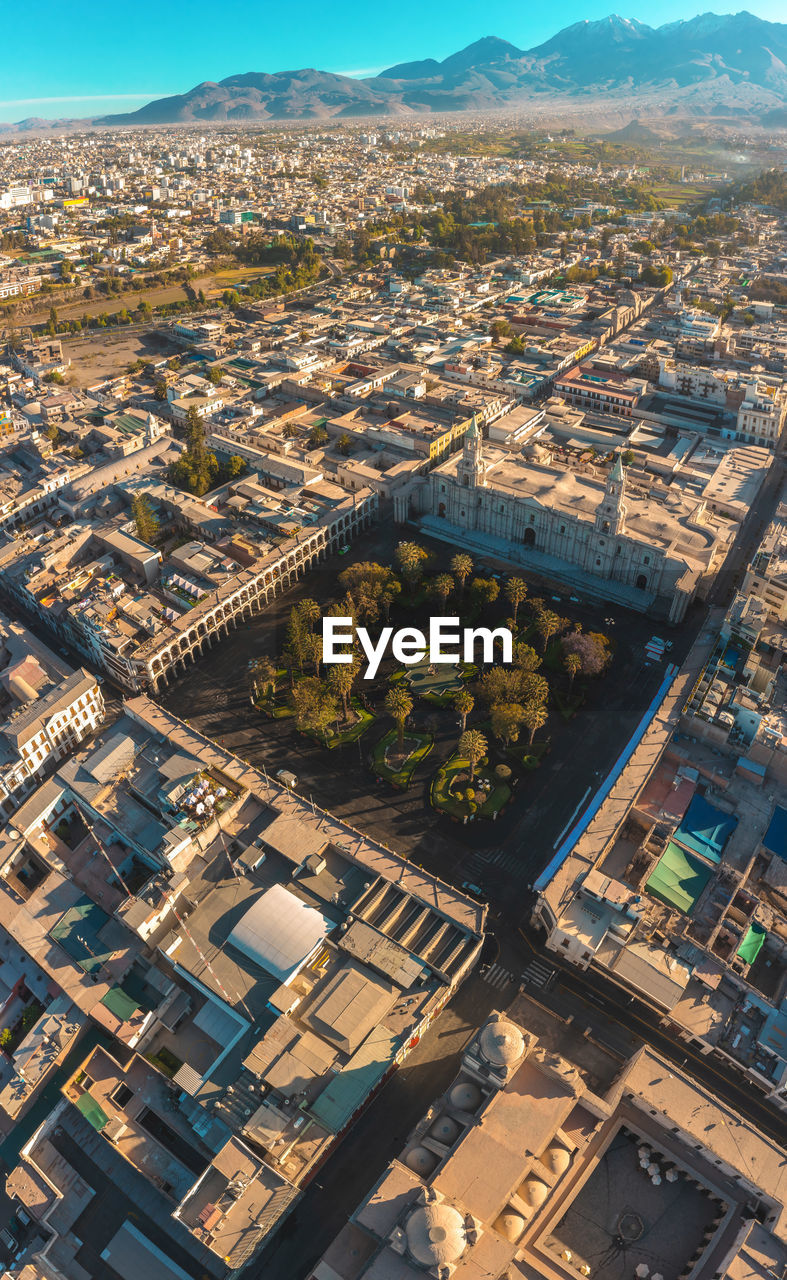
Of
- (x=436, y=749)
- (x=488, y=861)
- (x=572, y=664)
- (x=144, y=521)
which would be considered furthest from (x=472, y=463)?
(x=488, y=861)

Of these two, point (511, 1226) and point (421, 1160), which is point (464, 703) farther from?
point (511, 1226)

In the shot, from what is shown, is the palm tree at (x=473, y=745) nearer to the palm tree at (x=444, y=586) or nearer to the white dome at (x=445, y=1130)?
the palm tree at (x=444, y=586)

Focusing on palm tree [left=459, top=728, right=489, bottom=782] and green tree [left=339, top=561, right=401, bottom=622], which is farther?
green tree [left=339, top=561, right=401, bottom=622]

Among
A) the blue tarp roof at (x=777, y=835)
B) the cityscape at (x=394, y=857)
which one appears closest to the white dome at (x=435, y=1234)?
the cityscape at (x=394, y=857)

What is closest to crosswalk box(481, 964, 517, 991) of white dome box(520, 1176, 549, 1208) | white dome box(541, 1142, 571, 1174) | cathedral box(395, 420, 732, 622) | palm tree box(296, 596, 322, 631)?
white dome box(541, 1142, 571, 1174)

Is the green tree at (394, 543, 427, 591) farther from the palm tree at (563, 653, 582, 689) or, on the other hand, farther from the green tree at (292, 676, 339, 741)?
the palm tree at (563, 653, 582, 689)

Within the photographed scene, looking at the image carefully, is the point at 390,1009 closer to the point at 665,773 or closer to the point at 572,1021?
the point at 572,1021
